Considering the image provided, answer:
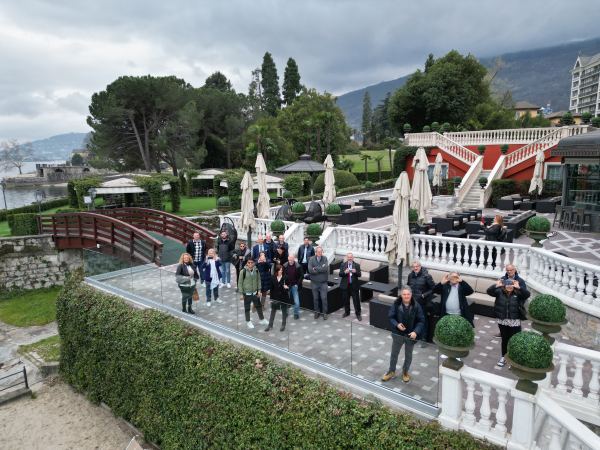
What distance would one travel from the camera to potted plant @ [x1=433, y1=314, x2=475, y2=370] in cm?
585

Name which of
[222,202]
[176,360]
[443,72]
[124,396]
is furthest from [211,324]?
[443,72]

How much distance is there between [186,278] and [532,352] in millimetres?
8278

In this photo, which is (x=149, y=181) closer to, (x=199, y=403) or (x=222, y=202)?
(x=222, y=202)

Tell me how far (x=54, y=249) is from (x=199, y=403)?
744 inches

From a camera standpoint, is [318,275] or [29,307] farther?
[29,307]

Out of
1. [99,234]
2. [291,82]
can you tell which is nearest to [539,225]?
[99,234]

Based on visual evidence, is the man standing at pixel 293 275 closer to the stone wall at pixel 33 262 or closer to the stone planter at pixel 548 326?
the stone planter at pixel 548 326

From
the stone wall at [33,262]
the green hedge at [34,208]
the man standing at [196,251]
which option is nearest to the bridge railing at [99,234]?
the stone wall at [33,262]

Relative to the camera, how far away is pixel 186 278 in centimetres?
1099

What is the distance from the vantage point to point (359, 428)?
266 inches

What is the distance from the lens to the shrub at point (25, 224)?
23859 mm

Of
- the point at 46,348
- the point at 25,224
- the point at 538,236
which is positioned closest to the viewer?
the point at 538,236

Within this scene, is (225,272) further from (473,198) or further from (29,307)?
(473,198)

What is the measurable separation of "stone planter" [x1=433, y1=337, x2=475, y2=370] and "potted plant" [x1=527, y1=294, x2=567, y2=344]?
1042 mm
